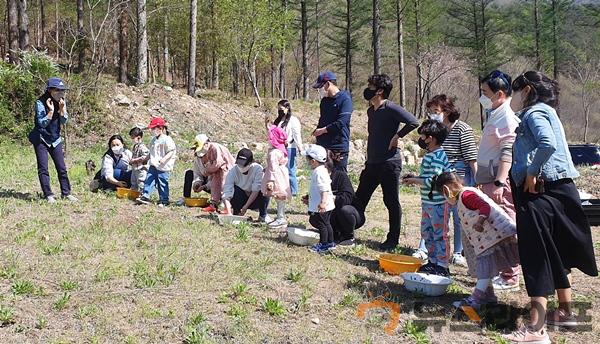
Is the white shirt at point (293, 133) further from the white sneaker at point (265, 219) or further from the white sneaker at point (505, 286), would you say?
the white sneaker at point (505, 286)

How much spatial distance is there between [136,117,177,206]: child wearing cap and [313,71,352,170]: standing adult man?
2.37 meters

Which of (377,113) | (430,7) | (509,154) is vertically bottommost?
(509,154)

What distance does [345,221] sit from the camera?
18.7ft

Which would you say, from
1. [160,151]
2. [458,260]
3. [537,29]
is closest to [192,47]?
[160,151]

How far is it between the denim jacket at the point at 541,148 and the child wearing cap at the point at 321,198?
6.77ft

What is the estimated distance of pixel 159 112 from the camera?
1756cm

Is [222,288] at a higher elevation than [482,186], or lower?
lower

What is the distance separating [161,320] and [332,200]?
7.32 feet

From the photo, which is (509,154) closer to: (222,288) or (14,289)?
(222,288)

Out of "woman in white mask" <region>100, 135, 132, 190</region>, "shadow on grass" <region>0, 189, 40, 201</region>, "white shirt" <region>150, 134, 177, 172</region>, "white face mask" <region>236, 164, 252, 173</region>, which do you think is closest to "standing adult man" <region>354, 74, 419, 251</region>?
"white face mask" <region>236, 164, 252, 173</region>

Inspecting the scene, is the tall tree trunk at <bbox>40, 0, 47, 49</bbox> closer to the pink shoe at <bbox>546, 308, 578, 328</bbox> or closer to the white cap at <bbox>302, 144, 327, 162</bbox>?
the white cap at <bbox>302, 144, 327, 162</bbox>

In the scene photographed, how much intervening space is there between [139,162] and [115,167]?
0.72 meters

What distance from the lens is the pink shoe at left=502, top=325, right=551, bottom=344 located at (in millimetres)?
3516

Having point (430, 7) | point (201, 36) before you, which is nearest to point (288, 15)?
point (201, 36)
